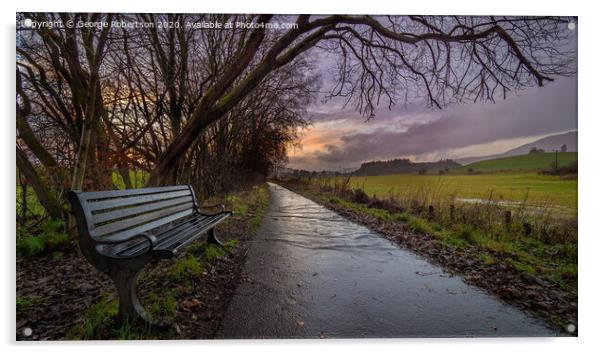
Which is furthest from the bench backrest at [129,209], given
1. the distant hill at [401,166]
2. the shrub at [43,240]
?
the distant hill at [401,166]

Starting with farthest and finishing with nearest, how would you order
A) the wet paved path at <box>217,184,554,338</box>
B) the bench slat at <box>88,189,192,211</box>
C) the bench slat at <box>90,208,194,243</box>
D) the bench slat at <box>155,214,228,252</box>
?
the wet paved path at <box>217,184,554,338</box>
the bench slat at <box>155,214,228,252</box>
the bench slat at <box>88,189,192,211</box>
the bench slat at <box>90,208,194,243</box>

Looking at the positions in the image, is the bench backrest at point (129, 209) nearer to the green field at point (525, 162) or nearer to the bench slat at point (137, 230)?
the bench slat at point (137, 230)

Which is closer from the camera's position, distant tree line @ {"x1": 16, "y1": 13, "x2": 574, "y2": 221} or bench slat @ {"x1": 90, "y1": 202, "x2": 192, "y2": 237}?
bench slat @ {"x1": 90, "y1": 202, "x2": 192, "y2": 237}

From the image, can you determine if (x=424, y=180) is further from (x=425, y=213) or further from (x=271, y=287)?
(x=271, y=287)

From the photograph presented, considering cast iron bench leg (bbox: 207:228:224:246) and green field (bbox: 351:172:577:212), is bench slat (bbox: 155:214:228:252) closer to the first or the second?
cast iron bench leg (bbox: 207:228:224:246)

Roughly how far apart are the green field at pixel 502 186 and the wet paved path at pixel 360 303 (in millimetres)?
1332

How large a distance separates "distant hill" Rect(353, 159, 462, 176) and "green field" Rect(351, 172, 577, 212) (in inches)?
5.6

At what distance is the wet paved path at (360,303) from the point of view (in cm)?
232

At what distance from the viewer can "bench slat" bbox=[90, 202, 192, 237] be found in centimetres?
203

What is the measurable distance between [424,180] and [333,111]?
1828 millimetres

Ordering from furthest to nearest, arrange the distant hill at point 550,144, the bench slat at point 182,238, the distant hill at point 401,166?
the distant hill at point 401,166 < the distant hill at point 550,144 < the bench slat at point 182,238

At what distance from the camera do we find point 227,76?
4.15m

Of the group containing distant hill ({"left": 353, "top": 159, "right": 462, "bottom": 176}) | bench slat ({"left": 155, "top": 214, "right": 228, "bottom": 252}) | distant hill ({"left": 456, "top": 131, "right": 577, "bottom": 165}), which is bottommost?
bench slat ({"left": 155, "top": 214, "right": 228, "bottom": 252})

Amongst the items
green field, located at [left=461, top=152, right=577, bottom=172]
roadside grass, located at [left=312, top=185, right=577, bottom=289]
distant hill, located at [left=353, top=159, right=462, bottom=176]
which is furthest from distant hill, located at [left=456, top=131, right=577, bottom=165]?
roadside grass, located at [left=312, top=185, right=577, bottom=289]
